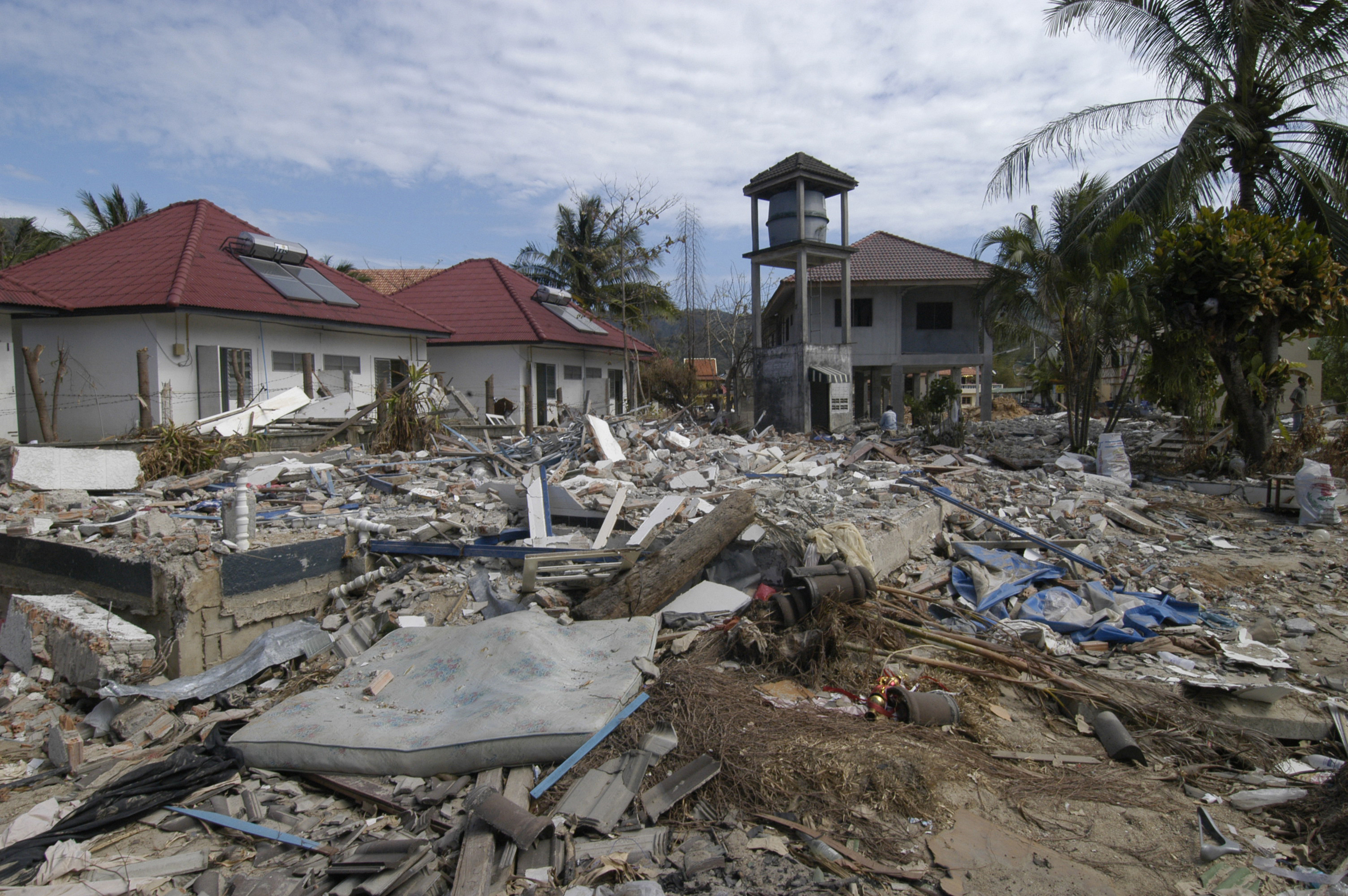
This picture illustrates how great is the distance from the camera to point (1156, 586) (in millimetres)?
7340

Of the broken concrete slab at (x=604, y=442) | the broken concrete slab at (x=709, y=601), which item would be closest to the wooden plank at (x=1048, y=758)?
the broken concrete slab at (x=709, y=601)

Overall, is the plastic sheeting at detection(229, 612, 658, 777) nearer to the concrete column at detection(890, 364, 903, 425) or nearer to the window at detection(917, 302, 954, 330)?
the concrete column at detection(890, 364, 903, 425)

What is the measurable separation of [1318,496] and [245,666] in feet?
40.0

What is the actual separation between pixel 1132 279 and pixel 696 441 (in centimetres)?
869

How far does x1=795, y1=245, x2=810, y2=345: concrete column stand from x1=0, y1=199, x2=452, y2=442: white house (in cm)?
970

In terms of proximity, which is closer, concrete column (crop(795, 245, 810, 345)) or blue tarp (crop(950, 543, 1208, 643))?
blue tarp (crop(950, 543, 1208, 643))

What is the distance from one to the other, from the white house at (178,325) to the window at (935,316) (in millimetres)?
16176

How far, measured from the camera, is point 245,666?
5.57 meters

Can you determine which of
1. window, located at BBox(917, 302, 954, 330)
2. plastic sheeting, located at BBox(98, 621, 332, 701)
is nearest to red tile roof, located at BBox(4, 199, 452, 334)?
plastic sheeting, located at BBox(98, 621, 332, 701)

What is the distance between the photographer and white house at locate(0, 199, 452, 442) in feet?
43.4

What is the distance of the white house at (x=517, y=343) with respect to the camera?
2025cm

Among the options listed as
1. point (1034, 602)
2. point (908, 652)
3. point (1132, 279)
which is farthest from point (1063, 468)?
point (908, 652)

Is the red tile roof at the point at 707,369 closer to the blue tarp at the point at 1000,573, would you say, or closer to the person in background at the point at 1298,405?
the person in background at the point at 1298,405

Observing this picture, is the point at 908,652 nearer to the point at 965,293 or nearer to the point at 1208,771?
the point at 1208,771
